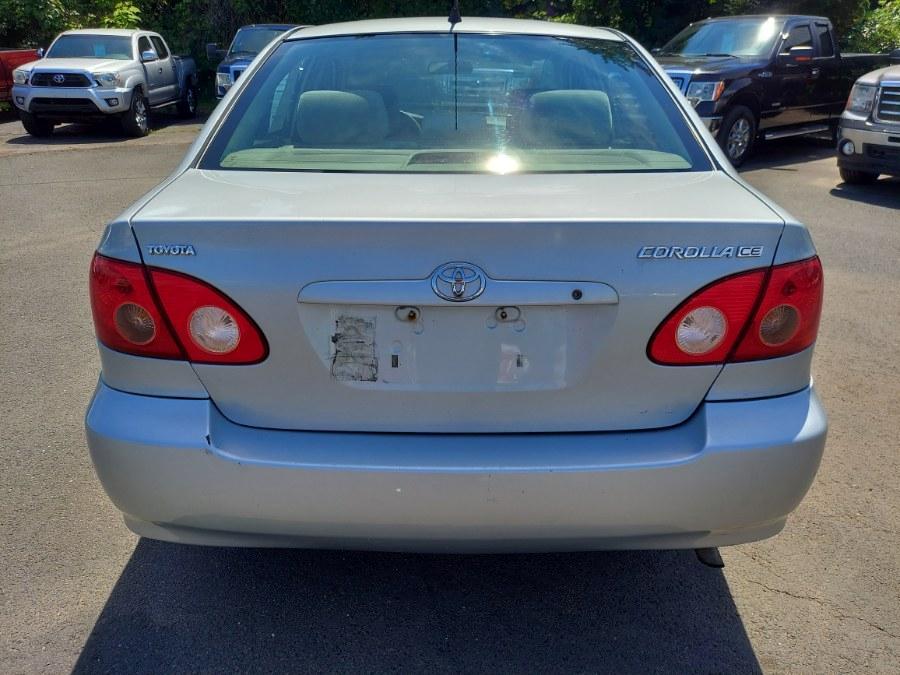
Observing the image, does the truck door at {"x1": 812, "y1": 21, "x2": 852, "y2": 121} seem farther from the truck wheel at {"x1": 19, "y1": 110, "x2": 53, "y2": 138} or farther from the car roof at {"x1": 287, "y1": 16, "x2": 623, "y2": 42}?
the truck wheel at {"x1": 19, "y1": 110, "x2": 53, "y2": 138}

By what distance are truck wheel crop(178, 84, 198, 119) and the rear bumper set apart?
56.4 feet

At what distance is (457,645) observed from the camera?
2.66m

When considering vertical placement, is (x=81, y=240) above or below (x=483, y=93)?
below

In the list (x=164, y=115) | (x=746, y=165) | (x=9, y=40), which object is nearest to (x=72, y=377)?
(x=746, y=165)

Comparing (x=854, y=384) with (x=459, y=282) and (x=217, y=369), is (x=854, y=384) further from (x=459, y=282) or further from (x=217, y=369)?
(x=217, y=369)

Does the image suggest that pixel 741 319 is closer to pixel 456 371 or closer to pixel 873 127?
pixel 456 371

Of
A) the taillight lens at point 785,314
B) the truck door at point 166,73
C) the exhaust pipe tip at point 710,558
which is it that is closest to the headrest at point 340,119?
the taillight lens at point 785,314

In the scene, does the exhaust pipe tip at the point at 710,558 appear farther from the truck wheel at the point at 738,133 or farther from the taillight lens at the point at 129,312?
the truck wheel at the point at 738,133

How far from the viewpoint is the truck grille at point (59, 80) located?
1437 centimetres

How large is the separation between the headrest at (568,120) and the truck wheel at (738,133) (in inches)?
331

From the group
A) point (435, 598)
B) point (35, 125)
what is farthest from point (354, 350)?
point (35, 125)

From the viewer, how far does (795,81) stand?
1204cm

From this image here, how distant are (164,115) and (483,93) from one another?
1772cm

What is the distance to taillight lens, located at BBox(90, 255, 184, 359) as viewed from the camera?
2268 millimetres
